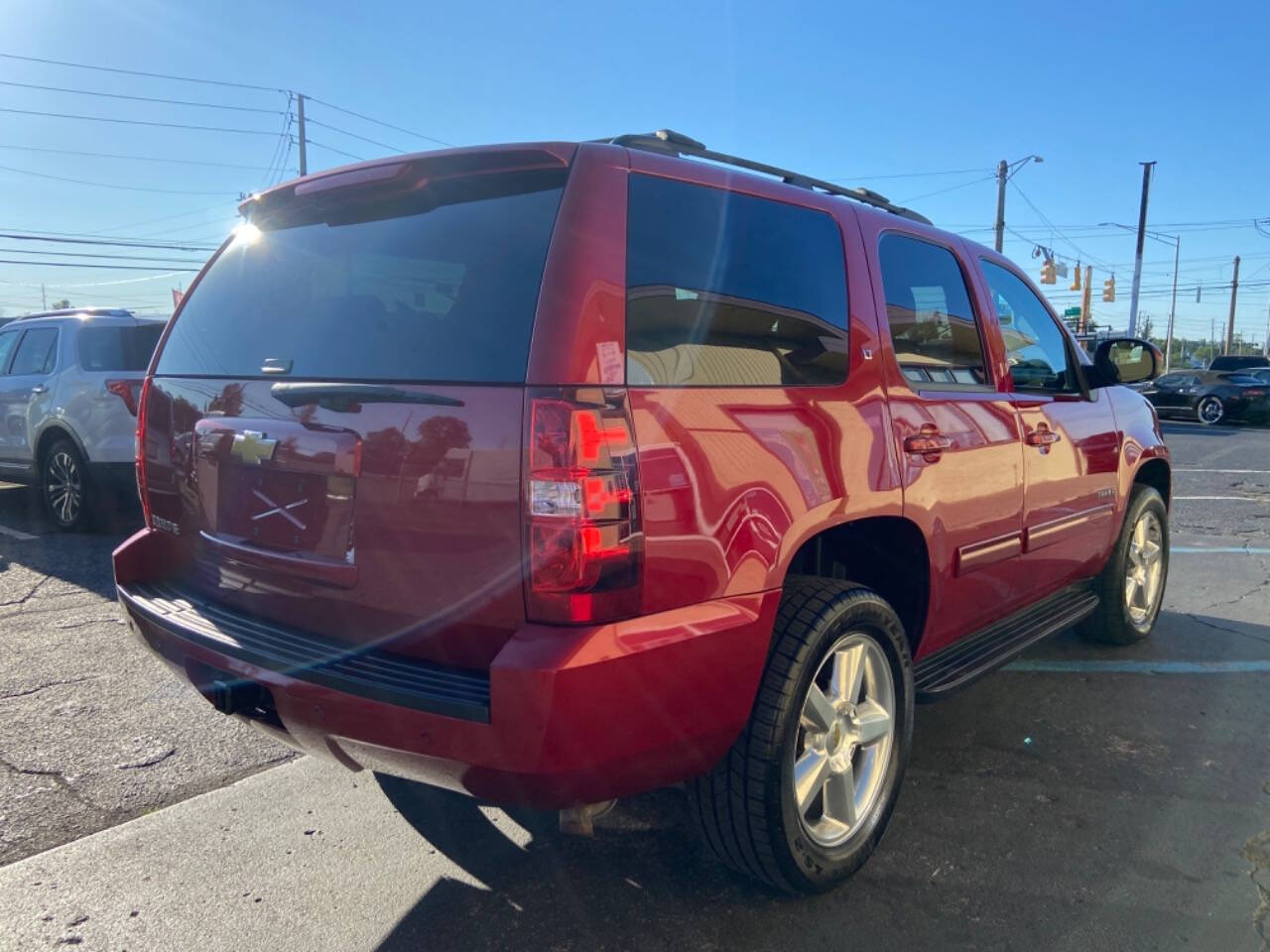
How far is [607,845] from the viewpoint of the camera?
9.58 feet

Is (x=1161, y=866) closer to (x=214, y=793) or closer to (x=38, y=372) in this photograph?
(x=214, y=793)

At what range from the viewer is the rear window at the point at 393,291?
2148mm

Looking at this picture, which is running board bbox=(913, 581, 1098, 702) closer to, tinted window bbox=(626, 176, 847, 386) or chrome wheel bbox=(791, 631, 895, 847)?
chrome wheel bbox=(791, 631, 895, 847)

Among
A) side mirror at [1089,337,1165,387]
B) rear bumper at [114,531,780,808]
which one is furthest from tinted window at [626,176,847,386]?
side mirror at [1089,337,1165,387]

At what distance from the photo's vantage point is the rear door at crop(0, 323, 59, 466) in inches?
300

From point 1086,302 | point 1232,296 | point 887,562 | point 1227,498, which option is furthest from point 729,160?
point 1232,296

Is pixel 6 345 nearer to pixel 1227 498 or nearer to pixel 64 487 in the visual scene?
pixel 64 487

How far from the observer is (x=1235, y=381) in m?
22.5

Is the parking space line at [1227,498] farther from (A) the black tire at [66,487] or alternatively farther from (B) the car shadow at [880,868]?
(A) the black tire at [66,487]

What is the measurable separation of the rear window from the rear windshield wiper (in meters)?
0.05

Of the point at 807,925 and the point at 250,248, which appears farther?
the point at 250,248

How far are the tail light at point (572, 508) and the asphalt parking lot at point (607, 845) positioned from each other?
1018 millimetres

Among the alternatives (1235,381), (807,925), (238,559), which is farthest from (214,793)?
(1235,381)

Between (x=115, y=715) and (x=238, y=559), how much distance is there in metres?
1.76
